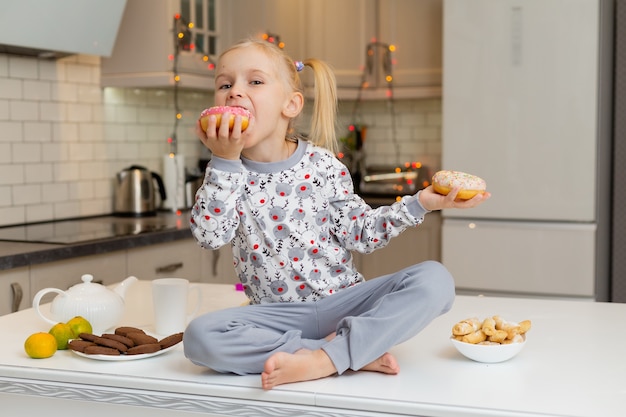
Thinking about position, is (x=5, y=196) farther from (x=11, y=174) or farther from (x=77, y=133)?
(x=77, y=133)

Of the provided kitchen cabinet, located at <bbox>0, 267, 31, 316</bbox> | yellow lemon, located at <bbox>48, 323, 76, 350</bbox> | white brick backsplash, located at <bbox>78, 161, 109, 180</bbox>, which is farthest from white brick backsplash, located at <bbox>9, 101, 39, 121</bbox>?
yellow lemon, located at <bbox>48, 323, 76, 350</bbox>

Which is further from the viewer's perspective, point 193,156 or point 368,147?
point 368,147

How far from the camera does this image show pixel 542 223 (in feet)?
12.2

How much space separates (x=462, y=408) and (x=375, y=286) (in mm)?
456

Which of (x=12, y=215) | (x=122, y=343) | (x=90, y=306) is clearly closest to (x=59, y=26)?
(x=12, y=215)

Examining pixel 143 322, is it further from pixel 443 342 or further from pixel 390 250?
pixel 390 250

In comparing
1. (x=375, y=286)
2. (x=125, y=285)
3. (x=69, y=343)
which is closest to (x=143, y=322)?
(x=125, y=285)

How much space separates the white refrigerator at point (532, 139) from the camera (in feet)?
11.9

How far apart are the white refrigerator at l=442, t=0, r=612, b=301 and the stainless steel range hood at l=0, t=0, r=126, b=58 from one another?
4.98 feet

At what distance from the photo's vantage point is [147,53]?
3725 millimetres

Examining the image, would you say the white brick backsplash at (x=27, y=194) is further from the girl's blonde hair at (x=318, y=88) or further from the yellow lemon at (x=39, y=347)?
the yellow lemon at (x=39, y=347)

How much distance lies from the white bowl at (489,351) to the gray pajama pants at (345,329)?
0.27 feet

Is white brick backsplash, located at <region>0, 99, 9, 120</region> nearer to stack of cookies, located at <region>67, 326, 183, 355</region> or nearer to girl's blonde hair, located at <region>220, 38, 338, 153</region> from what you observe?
girl's blonde hair, located at <region>220, 38, 338, 153</region>

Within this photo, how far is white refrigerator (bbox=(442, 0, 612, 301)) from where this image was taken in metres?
3.61
